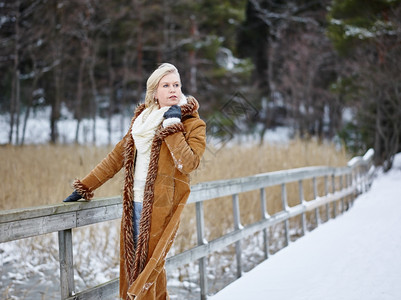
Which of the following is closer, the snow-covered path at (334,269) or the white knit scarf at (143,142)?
the white knit scarf at (143,142)

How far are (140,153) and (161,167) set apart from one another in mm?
169

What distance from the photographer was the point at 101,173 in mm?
2205

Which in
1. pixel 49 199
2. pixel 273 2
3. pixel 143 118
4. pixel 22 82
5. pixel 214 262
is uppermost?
pixel 273 2

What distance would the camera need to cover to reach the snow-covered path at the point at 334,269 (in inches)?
119

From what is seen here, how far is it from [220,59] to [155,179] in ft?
59.9

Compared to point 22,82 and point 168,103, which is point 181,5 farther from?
point 168,103

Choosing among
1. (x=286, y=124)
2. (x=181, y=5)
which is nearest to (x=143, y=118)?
(x=181, y=5)

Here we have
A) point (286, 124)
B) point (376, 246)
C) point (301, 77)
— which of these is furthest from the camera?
point (286, 124)

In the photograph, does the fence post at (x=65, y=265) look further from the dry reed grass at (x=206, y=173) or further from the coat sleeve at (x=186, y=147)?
the dry reed grass at (x=206, y=173)

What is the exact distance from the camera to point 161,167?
2025 millimetres

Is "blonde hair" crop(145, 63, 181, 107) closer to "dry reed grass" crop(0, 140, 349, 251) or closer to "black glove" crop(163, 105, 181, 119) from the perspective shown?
"black glove" crop(163, 105, 181, 119)

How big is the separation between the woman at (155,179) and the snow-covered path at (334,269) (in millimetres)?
1297

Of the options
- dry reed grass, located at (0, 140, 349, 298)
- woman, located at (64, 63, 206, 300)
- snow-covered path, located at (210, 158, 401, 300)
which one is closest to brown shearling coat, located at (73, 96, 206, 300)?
woman, located at (64, 63, 206, 300)

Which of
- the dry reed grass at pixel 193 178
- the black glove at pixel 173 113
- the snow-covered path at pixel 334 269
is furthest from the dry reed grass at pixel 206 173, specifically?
the black glove at pixel 173 113
